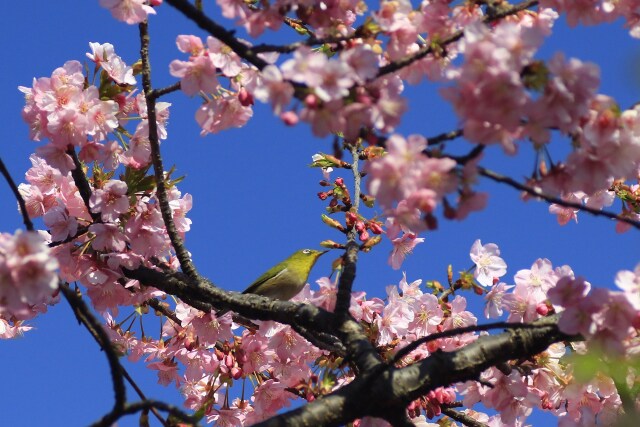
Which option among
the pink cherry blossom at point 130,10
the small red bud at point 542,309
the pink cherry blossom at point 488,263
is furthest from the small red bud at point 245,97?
the pink cherry blossom at point 488,263

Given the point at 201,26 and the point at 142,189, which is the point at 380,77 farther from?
the point at 142,189

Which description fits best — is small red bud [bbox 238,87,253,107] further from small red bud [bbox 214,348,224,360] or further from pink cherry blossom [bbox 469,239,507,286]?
small red bud [bbox 214,348,224,360]

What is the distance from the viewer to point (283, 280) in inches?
229

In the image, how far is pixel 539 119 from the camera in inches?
97.0

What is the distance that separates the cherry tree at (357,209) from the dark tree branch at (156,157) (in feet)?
0.04

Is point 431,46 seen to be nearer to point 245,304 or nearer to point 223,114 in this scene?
point 223,114

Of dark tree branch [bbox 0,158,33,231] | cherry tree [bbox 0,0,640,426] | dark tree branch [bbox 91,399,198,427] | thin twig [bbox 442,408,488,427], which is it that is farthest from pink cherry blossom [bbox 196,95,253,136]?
thin twig [bbox 442,408,488,427]

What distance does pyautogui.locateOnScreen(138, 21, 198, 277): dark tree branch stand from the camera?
3.86 m

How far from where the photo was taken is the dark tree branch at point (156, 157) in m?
3.86

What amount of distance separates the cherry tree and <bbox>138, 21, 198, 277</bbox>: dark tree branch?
11 millimetres

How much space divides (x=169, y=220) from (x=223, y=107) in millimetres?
805

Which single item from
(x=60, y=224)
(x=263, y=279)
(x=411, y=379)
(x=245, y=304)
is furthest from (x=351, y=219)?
(x=411, y=379)

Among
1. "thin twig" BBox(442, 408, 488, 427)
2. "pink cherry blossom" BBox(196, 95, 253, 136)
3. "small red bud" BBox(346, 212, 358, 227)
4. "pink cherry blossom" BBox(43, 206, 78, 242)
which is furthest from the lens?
"small red bud" BBox(346, 212, 358, 227)

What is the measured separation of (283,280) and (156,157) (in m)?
2.09
